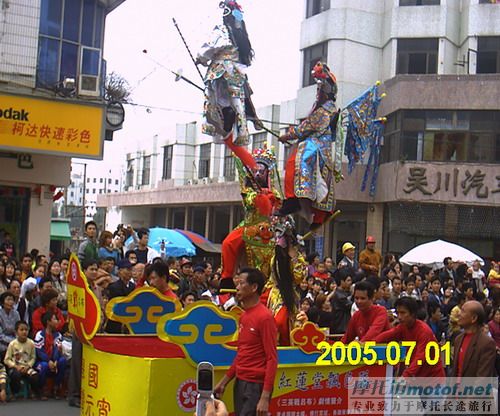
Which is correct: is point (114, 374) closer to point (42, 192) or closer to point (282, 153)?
point (42, 192)

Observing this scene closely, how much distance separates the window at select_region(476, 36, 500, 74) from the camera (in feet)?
74.6

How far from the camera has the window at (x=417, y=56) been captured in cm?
2322

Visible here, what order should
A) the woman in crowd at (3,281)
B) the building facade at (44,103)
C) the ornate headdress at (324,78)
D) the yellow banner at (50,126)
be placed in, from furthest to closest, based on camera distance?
the building facade at (44,103) → the yellow banner at (50,126) → the woman in crowd at (3,281) → the ornate headdress at (324,78)

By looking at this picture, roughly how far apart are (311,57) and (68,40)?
11.0m

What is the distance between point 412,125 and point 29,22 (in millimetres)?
11196

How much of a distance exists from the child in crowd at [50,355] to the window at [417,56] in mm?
16974

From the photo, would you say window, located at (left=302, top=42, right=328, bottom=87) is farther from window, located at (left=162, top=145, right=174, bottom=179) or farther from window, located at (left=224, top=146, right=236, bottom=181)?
window, located at (left=162, top=145, right=174, bottom=179)

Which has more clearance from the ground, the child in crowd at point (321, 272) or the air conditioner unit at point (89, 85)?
the air conditioner unit at point (89, 85)

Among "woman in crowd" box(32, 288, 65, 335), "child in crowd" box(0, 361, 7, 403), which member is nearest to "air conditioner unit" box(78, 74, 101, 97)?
"woman in crowd" box(32, 288, 65, 335)

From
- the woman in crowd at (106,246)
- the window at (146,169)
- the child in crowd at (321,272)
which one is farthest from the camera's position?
the window at (146,169)

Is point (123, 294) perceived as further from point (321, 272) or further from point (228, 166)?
point (228, 166)

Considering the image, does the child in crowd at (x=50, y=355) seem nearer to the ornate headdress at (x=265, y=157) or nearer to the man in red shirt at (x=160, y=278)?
the man in red shirt at (x=160, y=278)

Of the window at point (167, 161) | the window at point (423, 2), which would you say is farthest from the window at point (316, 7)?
the window at point (167, 161)

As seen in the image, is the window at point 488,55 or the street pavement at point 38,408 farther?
the window at point 488,55
